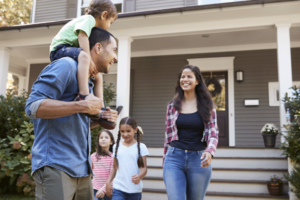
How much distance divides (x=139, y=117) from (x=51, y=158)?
7.27 m

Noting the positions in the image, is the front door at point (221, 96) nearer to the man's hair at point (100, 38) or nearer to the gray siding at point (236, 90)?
the gray siding at point (236, 90)

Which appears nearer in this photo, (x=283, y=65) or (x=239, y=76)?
(x=283, y=65)

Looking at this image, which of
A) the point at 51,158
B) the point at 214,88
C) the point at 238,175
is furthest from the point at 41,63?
the point at 51,158

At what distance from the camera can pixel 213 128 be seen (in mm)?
2678

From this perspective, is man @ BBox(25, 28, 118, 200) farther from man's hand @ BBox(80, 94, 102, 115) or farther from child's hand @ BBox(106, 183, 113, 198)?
child's hand @ BBox(106, 183, 113, 198)

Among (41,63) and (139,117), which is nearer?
(139,117)

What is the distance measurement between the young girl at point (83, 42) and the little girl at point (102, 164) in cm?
229

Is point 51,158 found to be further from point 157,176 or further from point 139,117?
point 139,117

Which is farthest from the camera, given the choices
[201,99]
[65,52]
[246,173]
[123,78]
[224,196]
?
[123,78]

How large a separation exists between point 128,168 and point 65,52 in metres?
Answer: 2.13

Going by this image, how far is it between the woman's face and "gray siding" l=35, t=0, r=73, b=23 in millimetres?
6913

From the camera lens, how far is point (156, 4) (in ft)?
26.4

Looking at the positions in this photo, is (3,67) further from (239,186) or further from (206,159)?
(206,159)

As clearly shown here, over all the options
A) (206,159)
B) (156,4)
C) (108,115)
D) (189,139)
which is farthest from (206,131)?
(156,4)
